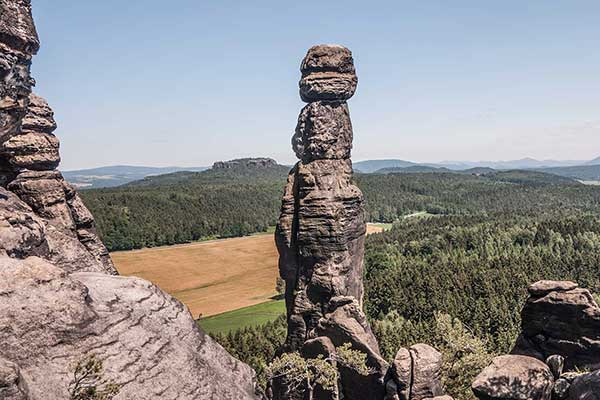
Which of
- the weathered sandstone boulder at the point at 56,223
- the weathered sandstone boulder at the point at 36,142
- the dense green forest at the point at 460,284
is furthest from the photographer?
the dense green forest at the point at 460,284

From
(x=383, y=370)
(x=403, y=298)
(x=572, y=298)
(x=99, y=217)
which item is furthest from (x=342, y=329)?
(x=99, y=217)

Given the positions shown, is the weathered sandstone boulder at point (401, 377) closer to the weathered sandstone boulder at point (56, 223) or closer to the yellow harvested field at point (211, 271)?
the weathered sandstone boulder at point (56, 223)

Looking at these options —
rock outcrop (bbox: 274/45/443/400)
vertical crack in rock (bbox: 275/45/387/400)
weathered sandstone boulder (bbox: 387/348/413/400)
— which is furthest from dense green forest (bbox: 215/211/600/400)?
vertical crack in rock (bbox: 275/45/387/400)

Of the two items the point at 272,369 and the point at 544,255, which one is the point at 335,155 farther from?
the point at 544,255

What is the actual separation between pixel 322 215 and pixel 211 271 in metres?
114

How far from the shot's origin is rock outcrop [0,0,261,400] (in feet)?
40.5

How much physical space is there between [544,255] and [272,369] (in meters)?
111

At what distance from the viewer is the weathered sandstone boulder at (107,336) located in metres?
12.4

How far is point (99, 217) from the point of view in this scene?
610 ft

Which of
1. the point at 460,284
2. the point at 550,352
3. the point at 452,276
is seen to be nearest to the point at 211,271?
the point at 452,276

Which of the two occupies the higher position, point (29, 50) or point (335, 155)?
point (29, 50)

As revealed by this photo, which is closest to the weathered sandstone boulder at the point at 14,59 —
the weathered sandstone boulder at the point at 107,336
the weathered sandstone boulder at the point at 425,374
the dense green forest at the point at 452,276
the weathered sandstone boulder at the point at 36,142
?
the weathered sandstone boulder at the point at 107,336

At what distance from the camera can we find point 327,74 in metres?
36.1

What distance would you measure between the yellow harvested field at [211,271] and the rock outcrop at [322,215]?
6692 centimetres
